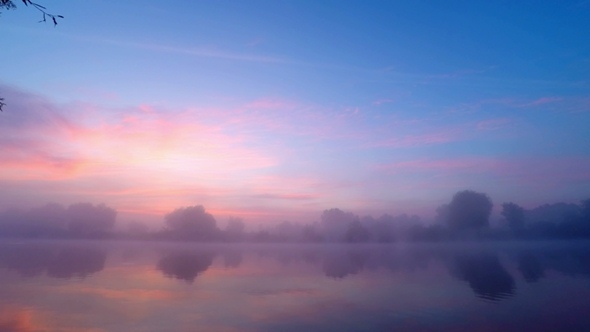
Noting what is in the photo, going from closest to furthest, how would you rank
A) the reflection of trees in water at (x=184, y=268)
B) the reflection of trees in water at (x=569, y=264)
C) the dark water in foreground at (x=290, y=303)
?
1. the dark water in foreground at (x=290, y=303)
2. the reflection of trees in water at (x=184, y=268)
3. the reflection of trees in water at (x=569, y=264)

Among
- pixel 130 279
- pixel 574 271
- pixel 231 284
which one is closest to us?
pixel 231 284

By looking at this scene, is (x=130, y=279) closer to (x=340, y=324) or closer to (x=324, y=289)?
(x=324, y=289)

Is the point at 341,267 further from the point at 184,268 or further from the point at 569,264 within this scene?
the point at 569,264

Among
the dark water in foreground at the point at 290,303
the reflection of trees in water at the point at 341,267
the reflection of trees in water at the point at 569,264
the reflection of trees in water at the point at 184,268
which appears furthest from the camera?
the reflection of trees in water at the point at 569,264

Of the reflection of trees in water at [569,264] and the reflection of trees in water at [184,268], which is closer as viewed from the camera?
the reflection of trees in water at [184,268]

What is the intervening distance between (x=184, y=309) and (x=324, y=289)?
41.6 ft

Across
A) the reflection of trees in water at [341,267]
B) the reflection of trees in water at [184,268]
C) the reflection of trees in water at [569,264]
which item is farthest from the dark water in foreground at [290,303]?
the reflection of trees in water at [569,264]

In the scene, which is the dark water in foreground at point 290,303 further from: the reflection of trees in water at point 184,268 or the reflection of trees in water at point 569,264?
the reflection of trees in water at point 569,264

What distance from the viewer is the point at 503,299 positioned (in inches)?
1092

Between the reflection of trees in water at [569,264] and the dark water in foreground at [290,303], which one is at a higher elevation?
the dark water in foreground at [290,303]

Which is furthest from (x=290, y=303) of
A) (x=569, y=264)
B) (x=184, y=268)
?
(x=569, y=264)

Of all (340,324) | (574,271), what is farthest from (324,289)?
(574,271)

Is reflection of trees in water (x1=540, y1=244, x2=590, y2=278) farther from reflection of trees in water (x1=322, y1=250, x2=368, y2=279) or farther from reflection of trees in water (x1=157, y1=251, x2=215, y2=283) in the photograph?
reflection of trees in water (x1=157, y1=251, x2=215, y2=283)

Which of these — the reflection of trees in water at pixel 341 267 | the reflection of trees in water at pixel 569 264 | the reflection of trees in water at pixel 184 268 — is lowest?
the reflection of trees in water at pixel 569 264
